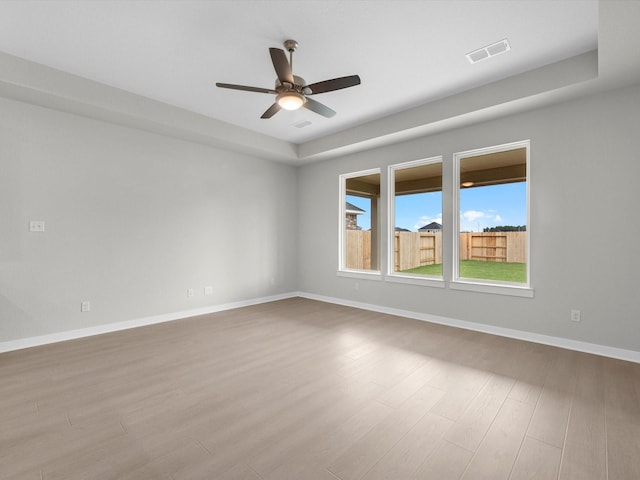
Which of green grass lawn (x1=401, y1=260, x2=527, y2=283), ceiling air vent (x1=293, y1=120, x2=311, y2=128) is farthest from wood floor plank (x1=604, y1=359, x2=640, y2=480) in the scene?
ceiling air vent (x1=293, y1=120, x2=311, y2=128)

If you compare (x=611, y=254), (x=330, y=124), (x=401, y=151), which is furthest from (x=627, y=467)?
(x=330, y=124)

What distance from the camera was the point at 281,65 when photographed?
2508 millimetres

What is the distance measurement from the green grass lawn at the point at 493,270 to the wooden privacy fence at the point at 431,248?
60 millimetres

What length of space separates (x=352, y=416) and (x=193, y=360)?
5.89ft

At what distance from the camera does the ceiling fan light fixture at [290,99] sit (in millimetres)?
2812

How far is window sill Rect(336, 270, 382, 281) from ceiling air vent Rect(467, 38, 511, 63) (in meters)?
3.26

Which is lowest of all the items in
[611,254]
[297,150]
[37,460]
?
[37,460]

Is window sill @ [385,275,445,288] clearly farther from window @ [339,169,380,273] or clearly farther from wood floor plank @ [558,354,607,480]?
wood floor plank @ [558,354,607,480]

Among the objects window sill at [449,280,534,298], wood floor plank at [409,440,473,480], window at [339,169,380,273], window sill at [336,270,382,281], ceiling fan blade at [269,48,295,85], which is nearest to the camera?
wood floor plank at [409,440,473,480]

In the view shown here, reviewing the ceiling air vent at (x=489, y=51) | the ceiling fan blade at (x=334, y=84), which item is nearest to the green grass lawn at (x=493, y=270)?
the ceiling air vent at (x=489, y=51)

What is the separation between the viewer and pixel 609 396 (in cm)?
236

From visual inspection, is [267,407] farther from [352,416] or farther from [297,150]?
[297,150]

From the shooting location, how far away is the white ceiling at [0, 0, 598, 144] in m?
2.38

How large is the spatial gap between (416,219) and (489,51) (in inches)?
100
